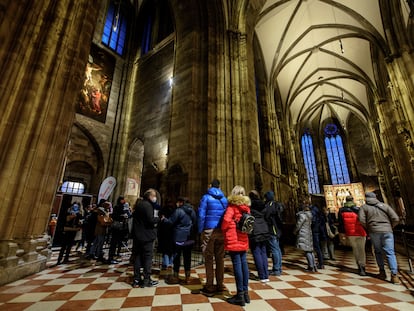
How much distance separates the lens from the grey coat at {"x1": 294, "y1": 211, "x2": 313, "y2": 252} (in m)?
4.12

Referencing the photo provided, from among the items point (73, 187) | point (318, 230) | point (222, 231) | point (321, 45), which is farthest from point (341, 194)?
point (73, 187)

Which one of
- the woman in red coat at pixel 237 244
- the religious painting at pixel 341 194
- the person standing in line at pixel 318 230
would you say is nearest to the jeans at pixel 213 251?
the woman in red coat at pixel 237 244

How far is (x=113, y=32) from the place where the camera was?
15906mm

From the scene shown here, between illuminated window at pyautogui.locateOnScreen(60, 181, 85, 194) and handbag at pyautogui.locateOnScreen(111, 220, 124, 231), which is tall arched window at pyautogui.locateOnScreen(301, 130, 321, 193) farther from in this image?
handbag at pyautogui.locateOnScreen(111, 220, 124, 231)

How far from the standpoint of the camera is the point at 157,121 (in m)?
11.4

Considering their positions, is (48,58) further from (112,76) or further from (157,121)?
(112,76)

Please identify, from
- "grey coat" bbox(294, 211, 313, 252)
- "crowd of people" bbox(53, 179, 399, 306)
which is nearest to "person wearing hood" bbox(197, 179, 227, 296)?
"crowd of people" bbox(53, 179, 399, 306)

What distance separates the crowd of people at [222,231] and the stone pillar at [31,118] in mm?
1103

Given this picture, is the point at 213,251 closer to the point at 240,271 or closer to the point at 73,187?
the point at 240,271

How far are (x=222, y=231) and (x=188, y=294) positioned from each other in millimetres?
985

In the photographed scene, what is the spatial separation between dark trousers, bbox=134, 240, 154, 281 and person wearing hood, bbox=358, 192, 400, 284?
3.93 m

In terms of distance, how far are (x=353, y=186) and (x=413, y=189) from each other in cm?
1334

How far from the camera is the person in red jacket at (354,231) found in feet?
13.1

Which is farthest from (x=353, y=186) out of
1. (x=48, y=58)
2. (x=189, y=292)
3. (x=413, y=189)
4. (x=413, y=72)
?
(x=48, y=58)
